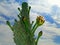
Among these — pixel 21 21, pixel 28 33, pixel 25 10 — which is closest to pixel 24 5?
pixel 25 10

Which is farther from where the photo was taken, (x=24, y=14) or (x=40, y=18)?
(x=24, y=14)

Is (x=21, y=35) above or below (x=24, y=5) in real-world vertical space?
below

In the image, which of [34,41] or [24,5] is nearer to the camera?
[34,41]

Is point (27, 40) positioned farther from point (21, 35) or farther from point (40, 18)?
point (40, 18)

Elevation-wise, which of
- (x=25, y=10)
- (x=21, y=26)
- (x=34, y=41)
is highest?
(x=25, y=10)

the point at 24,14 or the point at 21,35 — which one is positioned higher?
the point at 24,14

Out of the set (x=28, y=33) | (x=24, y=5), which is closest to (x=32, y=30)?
(x=28, y=33)

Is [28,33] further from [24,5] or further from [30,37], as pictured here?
[24,5]
